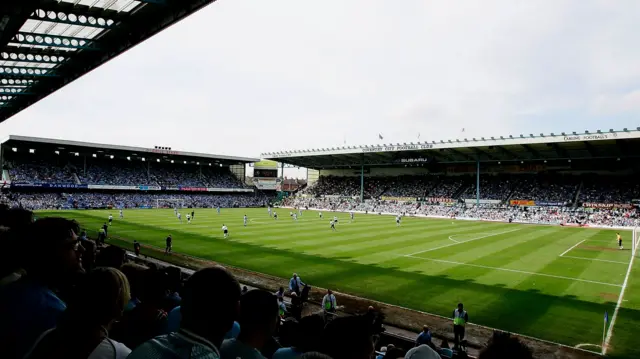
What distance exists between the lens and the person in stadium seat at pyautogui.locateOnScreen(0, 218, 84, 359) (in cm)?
256

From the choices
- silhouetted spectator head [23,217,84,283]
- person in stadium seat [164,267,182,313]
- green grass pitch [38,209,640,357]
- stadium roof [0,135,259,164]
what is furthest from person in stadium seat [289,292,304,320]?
stadium roof [0,135,259,164]

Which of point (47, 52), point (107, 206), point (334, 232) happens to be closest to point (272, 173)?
point (107, 206)

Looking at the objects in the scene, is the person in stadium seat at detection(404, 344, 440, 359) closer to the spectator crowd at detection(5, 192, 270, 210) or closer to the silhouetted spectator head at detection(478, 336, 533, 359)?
the silhouetted spectator head at detection(478, 336, 533, 359)

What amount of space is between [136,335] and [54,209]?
62.0 m

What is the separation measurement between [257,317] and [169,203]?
7030 cm

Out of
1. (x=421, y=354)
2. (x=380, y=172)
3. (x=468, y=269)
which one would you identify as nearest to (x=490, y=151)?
(x=380, y=172)

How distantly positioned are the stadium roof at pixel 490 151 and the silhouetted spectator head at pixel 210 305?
5658 centimetres

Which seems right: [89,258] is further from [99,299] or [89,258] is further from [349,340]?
[349,340]

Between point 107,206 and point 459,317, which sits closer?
point 459,317

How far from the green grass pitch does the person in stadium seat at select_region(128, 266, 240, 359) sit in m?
12.3

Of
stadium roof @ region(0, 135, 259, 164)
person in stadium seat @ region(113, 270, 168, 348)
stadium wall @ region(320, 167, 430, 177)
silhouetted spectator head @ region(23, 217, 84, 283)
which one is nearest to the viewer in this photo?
silhouetted spectator head @ region(23, 217, 84, 283)

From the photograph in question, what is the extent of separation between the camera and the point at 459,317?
10422 millimetres

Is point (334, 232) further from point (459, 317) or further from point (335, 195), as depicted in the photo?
point (335, 195)

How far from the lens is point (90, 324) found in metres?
2.15
